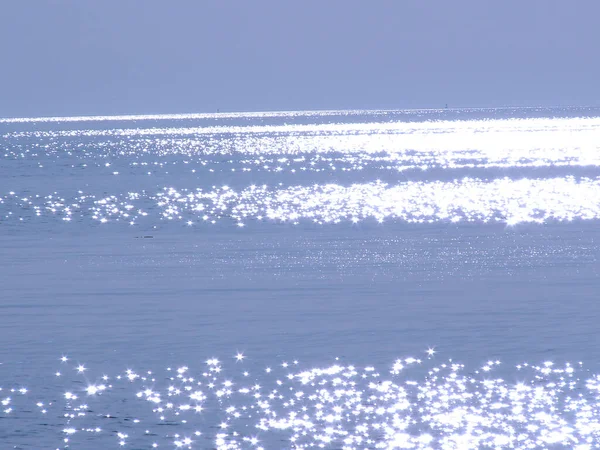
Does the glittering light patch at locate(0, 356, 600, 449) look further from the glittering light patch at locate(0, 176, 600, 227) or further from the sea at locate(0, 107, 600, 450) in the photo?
the glittering light patch at locate(0, 176, 600, 227)

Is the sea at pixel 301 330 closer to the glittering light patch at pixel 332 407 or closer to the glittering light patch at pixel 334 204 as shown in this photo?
the glittering light patch at pixel 332 407

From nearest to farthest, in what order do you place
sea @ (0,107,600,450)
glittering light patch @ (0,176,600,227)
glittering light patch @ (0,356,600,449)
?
1. glittering light patch @ (0,356,600,449)
2. sea @ (0,107,600,450)
3. glittering light patch @ (0,176,600,227)

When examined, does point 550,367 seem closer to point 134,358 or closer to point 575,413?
point 575,413

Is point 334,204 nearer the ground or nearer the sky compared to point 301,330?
nearer the sky

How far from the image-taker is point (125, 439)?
15.2m

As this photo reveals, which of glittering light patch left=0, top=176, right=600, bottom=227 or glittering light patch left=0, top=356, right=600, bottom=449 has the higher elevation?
glittering light patch left=0, top=176, right=600, bottom=227

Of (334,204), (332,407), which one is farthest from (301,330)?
(334,204)

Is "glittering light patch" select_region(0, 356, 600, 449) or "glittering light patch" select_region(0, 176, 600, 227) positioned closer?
"glittering light patch" select_region(0, 356, 600, 449)

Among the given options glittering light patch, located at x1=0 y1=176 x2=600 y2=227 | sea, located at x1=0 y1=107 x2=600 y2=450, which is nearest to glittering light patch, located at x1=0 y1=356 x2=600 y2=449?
sea, located at x1=0 y1=107 x2=600 y2=450

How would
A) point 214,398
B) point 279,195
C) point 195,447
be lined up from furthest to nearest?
point 279,195, point 214,398, point 195,447

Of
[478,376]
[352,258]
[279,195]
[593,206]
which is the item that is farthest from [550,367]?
[279,195]

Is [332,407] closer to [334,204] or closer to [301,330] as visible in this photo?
[301,330]

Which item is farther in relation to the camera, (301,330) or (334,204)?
(334,204)

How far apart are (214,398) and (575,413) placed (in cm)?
472
